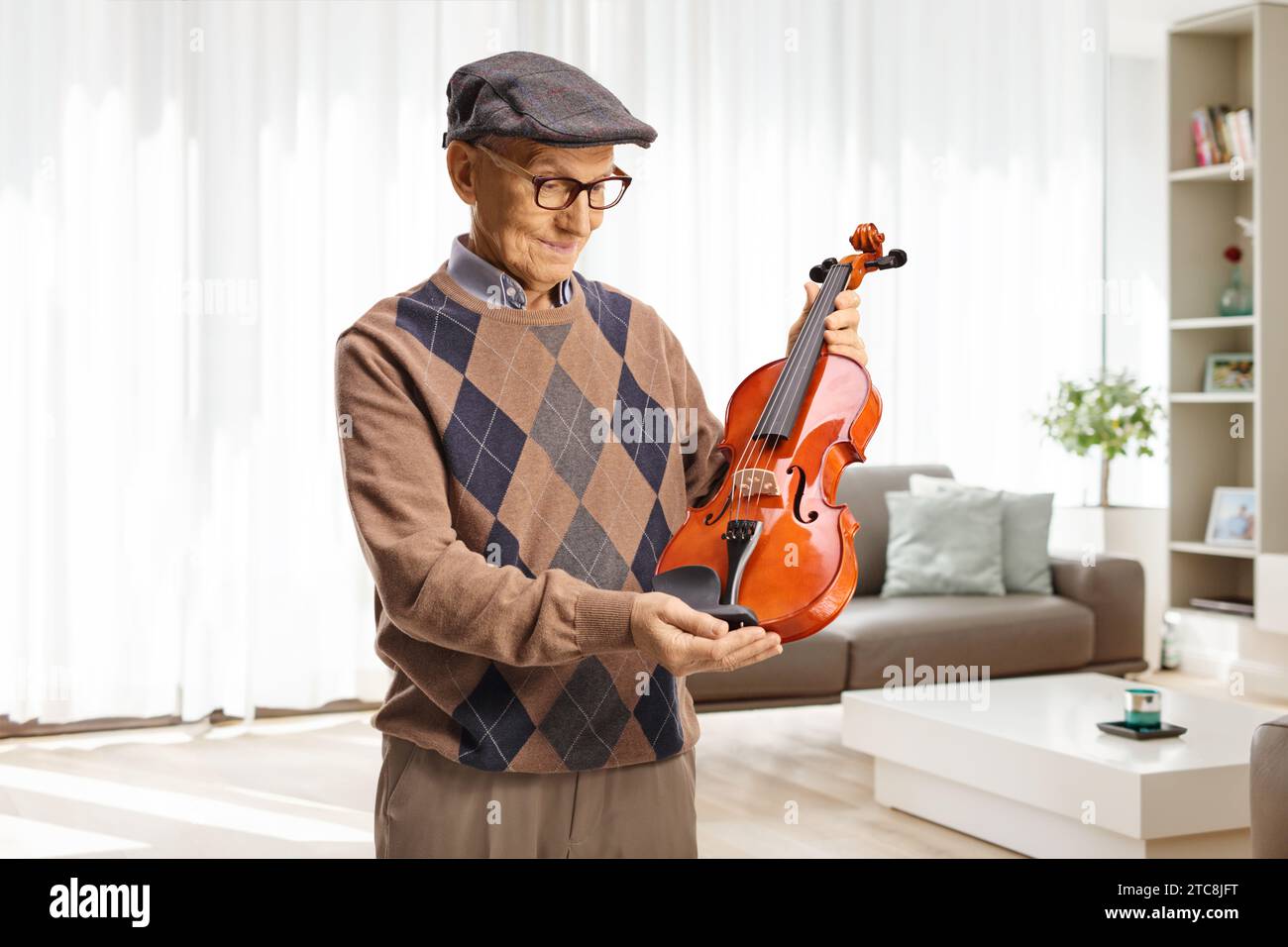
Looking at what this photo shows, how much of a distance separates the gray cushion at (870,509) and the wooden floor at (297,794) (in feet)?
1.69

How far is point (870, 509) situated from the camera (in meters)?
4.59

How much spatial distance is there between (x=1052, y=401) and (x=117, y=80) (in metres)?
3.85

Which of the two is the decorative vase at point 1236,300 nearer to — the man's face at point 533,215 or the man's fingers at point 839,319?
the man's fingers at point 839,319

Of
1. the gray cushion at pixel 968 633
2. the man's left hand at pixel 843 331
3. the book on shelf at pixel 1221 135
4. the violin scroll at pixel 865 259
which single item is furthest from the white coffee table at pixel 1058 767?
the book on shelf at pixel 1221 135

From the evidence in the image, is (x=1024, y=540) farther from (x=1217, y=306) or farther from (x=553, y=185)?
(x=553, y=185)

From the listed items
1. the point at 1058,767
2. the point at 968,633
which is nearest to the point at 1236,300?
the point at 968,633

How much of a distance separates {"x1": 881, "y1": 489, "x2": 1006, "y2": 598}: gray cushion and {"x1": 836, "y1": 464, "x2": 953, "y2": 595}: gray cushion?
1.6 inches

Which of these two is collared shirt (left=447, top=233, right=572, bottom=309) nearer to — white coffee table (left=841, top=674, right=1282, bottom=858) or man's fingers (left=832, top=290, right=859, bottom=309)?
man's fingers (left=832, top=290, right=859, bottom=309)

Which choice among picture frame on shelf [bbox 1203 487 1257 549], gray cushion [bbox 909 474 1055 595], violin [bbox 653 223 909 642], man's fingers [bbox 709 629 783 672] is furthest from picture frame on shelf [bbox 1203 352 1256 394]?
man's fingers [bbox 709 629 783 672]

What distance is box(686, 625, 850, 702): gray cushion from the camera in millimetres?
3729

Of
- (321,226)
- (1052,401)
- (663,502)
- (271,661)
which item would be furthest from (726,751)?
(663,502)

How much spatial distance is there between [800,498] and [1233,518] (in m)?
4.71

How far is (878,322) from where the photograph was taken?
552 cm

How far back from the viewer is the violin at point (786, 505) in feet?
3.42
